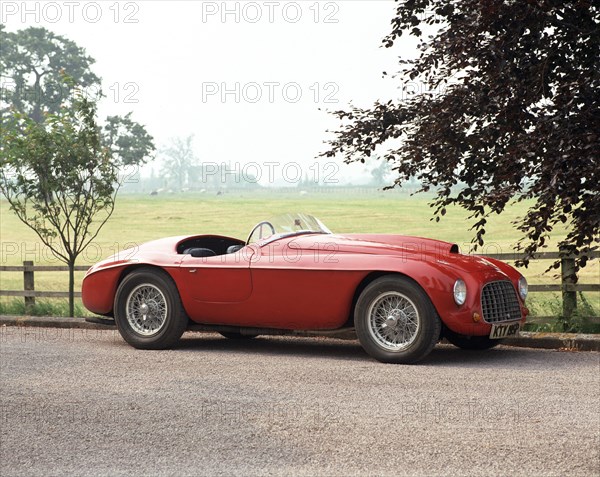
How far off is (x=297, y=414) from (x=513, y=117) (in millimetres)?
6867

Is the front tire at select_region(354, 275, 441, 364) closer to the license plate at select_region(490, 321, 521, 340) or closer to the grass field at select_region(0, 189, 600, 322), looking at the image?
the license plate at select_region(490, 321, 521, 340)

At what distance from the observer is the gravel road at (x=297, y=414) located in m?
5.31

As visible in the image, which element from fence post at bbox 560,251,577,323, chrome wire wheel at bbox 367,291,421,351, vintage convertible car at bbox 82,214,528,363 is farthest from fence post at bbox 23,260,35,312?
fence post at bbox 560,251,577,323

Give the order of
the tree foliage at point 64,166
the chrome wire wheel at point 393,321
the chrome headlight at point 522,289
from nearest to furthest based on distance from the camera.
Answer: the chrome wire wheel at point 393,321
the chrome headlight at point 522,289
the tree foliage at point 64,166

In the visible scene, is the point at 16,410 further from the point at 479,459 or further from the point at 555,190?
the point at 555,190

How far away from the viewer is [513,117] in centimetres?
1205

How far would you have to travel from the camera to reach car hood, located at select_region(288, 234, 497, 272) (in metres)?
9.28

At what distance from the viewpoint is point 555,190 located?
1049cm

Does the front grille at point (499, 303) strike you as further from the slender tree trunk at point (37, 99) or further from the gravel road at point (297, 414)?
the slender tree trunk at point (37, 99)

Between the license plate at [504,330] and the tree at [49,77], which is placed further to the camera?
the tree at [49,77]

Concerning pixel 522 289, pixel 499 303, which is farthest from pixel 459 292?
pixel 522 289

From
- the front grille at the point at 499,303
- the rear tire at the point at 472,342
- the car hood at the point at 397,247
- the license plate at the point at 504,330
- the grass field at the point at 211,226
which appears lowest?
the grass field at the point at 211,226

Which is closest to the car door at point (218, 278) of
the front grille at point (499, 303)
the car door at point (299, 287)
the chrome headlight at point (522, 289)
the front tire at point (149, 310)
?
the car door at point (299, 287)

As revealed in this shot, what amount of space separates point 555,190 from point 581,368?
8.06 feet
